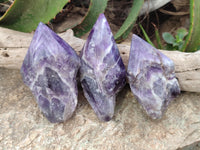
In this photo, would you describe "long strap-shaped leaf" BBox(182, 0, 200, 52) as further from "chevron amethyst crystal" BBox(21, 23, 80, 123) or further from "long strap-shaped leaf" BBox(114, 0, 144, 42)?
"chevron amethyst crystal" BBox(21, 23, 80, 123)

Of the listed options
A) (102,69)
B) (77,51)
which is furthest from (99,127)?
(77,51)

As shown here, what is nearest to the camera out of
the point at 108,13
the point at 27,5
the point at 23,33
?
the point at 27,5

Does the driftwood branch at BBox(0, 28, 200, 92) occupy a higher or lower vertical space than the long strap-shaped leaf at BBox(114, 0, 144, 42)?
lower

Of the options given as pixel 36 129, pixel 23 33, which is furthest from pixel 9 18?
pixel 36 129

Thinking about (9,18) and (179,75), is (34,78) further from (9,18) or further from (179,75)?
(179,75)

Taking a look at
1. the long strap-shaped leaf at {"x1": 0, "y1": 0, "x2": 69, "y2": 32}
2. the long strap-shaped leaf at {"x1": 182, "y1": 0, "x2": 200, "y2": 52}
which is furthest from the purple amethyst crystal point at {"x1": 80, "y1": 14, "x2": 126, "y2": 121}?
the long strap-shaped leaf at {"x1": 182, "y1": 0, "x2": 200, "y2": 52}

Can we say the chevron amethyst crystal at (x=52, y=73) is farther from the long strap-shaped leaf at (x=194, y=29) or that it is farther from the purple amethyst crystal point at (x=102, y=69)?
the long strap-shaped leaf at (x=194, y=29)
